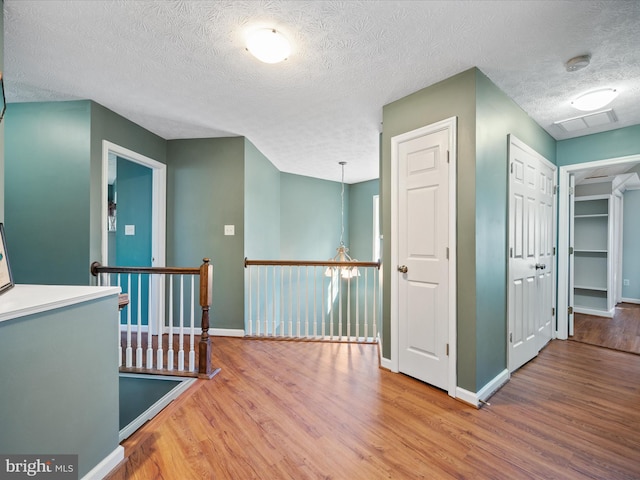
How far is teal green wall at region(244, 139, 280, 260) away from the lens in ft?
12.3

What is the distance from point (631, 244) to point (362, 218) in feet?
16.1

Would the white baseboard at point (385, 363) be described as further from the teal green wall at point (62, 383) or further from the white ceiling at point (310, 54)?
the white ceiling at point (310, 54)

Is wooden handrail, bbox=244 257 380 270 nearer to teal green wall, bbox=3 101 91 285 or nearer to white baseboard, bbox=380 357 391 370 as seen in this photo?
white baseboard, bbox=380 357 391 370

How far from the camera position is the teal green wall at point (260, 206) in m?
3.74

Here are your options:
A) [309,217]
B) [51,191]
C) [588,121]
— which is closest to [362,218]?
[309,217]

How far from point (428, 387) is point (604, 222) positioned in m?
4.51

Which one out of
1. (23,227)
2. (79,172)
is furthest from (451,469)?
(23,227)

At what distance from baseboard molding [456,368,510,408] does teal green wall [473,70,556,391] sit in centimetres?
4

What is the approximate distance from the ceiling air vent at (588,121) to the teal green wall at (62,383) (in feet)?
13.6

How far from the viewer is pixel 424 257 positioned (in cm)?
237

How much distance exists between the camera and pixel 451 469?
1469 mm

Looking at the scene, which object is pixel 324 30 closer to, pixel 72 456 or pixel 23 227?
pixel 72 456

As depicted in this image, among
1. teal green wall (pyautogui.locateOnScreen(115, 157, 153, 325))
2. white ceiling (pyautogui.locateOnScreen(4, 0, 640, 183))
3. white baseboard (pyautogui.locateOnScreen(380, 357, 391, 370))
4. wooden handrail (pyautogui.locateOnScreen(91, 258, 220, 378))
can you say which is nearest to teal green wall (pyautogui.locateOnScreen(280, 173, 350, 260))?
teal green wall (pyautogui.locateOnScreen(115, 157, 153, 325))

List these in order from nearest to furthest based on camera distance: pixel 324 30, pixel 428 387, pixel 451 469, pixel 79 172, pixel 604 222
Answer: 1. pixel 451 469
2. pixel 324 30
3. pixel 428 387
4. pixel 79 172
5. pixel 604 222
